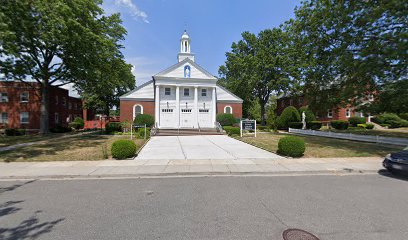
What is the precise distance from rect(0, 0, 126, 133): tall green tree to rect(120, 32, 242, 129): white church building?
267 inches

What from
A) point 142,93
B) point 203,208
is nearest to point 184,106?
point 142,93

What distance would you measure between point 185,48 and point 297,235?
3972 centimetres

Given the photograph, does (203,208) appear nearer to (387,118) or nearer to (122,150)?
(122,150)

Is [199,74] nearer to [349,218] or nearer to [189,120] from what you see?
[189,120]

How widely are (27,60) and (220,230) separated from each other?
24502 millimetres

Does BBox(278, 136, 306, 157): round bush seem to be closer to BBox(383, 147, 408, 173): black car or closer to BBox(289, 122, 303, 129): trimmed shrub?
BBox(383, 147, 408, 173): black car

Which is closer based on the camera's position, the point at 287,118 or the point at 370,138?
the point at 370,138

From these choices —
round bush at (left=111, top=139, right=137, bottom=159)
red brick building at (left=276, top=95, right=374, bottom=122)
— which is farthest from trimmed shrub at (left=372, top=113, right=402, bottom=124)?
round bush at (left=111, top=139, right=137, bottom=159)

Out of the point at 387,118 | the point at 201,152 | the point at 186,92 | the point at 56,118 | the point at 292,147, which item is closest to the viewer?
the point at 292,147

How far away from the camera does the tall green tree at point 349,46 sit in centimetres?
1342

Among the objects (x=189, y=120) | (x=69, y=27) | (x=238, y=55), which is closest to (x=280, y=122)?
(x=189, y=120)

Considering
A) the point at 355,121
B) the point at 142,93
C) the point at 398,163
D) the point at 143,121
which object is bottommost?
the point at 398,163

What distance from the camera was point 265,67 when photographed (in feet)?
122

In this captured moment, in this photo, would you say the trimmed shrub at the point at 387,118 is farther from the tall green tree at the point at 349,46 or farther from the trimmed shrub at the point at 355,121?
the tall green tree at the point at 349,46
